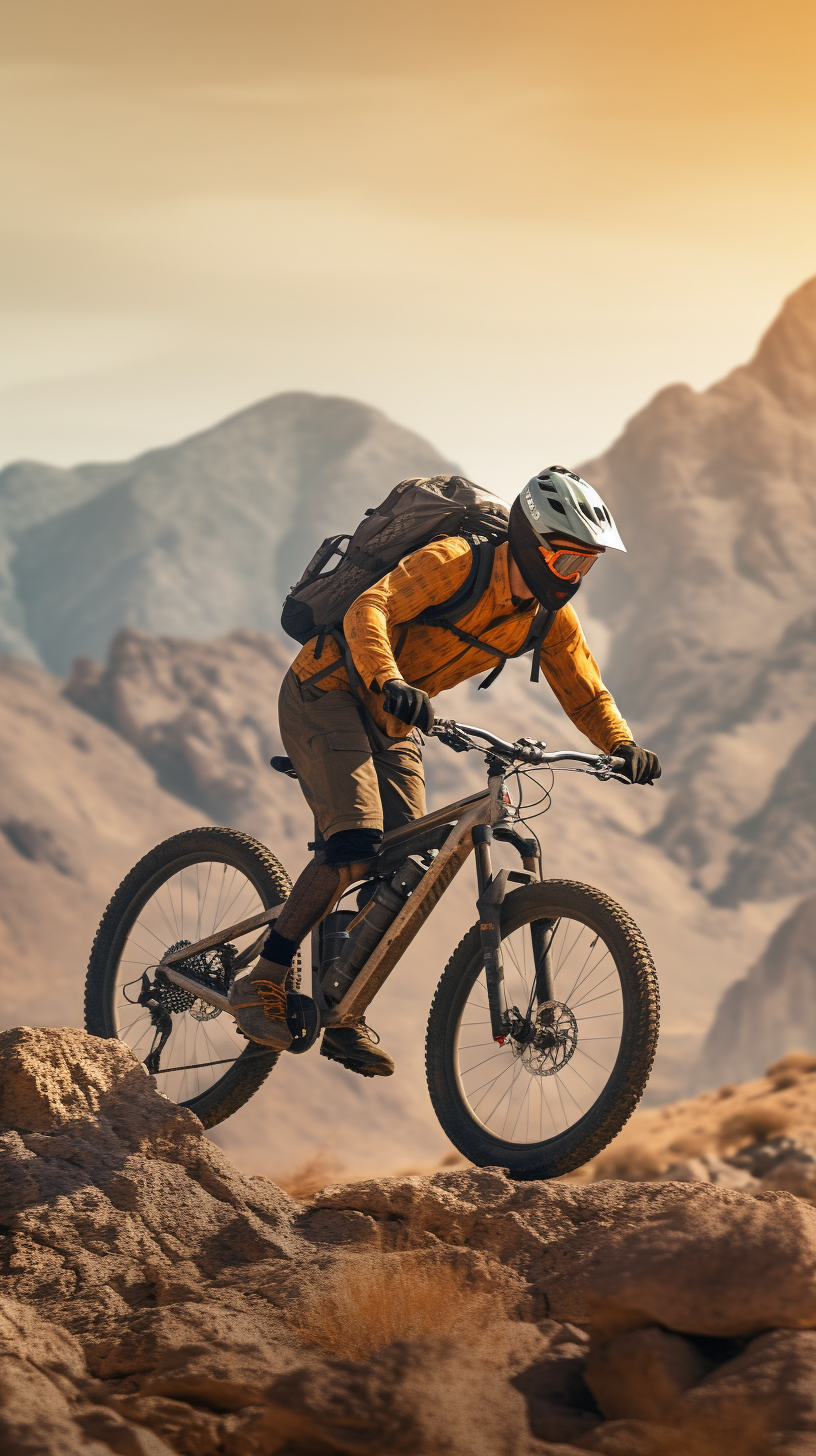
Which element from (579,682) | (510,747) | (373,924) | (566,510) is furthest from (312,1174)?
(566,510)

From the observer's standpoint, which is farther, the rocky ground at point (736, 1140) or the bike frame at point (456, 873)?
the rocky ground at point (736, 1140)

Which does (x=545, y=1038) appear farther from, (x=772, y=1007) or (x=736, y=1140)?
(x=772, y=1007)

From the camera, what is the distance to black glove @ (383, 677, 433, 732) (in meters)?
4.74

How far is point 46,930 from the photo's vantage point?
248 ft

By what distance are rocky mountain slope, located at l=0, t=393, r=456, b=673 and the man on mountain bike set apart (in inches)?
6331

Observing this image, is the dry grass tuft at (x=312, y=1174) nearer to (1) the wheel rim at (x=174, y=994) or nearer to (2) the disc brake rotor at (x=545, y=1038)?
(1) the wheel rim at (x=174, y=994)

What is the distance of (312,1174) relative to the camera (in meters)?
7.88

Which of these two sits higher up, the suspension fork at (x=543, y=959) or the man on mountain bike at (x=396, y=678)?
the man on mountain bike at (x=396, y=678)

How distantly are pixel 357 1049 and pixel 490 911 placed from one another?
73 cm

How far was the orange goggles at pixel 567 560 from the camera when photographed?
5168 mm

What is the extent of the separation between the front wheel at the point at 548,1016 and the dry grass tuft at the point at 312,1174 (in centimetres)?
232

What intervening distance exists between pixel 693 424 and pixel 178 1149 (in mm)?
154760

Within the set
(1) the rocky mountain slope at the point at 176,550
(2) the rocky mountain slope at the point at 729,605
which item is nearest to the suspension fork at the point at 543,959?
(2) the rocky mountain slope at the point at 729,605

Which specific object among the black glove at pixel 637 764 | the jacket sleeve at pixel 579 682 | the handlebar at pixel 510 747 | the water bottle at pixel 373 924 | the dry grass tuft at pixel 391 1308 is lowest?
the dry grass tuft at pixel 391 1308
